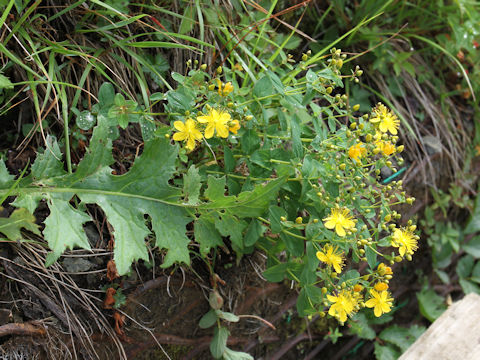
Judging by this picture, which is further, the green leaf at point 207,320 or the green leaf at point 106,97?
the green leaf at point 207,320

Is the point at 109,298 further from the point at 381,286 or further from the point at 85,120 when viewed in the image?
the point at 381,286

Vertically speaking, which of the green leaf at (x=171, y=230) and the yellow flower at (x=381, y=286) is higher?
the green leaf at (x=171, y=230)

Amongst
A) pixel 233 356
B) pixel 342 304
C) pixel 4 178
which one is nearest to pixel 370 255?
pixel 342 304

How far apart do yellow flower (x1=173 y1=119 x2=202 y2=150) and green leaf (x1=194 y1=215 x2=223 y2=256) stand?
0.21 m

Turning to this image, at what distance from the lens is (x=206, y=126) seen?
122 cm

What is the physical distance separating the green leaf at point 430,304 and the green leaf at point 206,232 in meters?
1.39

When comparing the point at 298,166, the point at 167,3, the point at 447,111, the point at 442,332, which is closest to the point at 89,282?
the point at 298,166

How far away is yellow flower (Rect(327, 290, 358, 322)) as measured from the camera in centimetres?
122

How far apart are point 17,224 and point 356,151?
0.86 metres

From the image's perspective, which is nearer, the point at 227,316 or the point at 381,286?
the point at 381,286

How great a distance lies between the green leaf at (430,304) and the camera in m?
2.28

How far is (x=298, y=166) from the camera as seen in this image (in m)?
1.26

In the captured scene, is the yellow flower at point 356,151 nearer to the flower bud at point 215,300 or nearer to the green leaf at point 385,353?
the flower bud at point 215,300

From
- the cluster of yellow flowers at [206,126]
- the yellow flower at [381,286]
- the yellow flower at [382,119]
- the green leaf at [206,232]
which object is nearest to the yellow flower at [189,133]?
the cluster of yellow flowers at [206,126]
